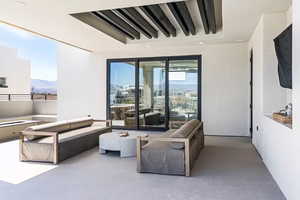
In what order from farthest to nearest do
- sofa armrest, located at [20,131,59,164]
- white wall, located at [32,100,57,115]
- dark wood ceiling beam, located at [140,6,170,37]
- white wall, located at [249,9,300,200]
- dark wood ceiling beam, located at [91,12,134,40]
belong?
white wall, located at [32,100,57,115] → dark wood ceiling beam, located at [91,12,134,40] → dark wood ceiling beam, located at [140,6,170,37] → sofa armrest, located at [20,131,59,164] → white wall, located at [249,9,300,200]

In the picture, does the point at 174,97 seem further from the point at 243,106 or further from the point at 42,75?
the point at 42,75

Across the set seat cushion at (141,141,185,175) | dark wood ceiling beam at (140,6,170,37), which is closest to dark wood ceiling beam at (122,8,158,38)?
dark wood ceiling beam at (140,6,170,37)

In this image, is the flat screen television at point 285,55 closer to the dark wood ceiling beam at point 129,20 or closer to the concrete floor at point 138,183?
the concrete floor at point 138,183

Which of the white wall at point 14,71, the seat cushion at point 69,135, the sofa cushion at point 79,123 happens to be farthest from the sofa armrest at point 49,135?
the white wall at point 14,71

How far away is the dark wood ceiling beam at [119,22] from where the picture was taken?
502 centimetres

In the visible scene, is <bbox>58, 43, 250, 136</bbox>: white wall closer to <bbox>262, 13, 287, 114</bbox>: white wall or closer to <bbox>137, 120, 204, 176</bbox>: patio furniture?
<bbox>262, 13, 287, 114</bbox>: white wall

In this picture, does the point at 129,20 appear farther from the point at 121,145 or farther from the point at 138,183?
the point at 138,183

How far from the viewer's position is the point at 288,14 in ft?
13.9

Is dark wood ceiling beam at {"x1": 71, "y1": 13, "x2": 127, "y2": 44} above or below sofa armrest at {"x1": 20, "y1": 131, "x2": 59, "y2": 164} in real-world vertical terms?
above

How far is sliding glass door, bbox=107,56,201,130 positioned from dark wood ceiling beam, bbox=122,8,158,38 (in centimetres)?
151

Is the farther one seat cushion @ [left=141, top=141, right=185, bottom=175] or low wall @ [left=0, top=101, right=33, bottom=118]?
low wall @ [left=0, top=101, right=33, bottom=118]

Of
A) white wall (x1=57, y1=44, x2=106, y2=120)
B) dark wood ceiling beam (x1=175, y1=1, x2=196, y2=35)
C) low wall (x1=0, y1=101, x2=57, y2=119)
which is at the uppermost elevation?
dark wood ceiling beam (x1=175, y1=1, x2=196, y2=35)

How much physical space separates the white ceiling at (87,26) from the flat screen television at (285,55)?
2.45 ft

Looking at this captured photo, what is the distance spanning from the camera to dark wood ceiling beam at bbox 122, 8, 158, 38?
4.88 metres
